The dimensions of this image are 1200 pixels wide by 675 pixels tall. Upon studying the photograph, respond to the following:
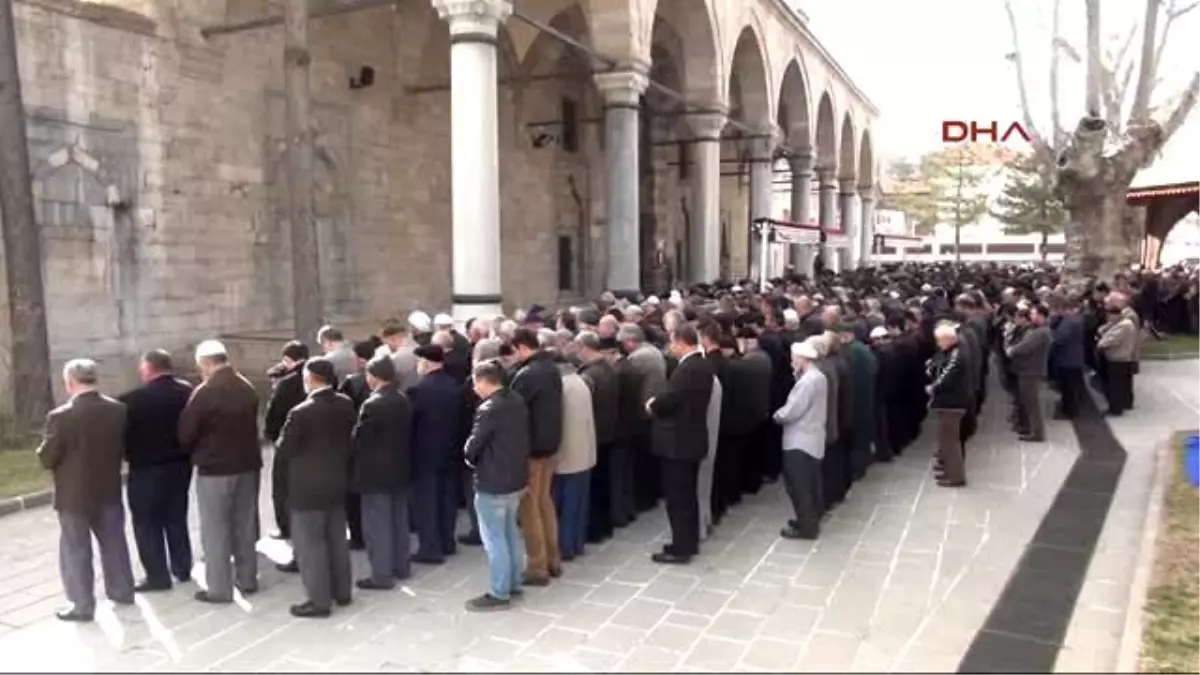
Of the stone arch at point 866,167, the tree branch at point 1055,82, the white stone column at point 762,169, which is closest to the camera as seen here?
the tree branch at point 1055,82

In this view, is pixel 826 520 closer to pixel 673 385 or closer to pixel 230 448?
pixel 673 385

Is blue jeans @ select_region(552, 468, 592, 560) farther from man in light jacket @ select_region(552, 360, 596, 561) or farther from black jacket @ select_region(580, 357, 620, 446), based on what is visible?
black jacket @ select_region(580, 357, 620, 446)

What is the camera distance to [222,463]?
5.57 meters

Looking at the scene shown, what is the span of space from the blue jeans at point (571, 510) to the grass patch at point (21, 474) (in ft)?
15.7

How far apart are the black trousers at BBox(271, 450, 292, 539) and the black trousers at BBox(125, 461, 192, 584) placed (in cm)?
56

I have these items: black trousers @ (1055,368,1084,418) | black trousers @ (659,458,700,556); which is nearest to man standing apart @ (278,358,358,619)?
black trousers @ (659,458,700,556)

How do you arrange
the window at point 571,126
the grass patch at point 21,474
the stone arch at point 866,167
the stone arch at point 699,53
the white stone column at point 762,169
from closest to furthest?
the grass patch at point 21,474 → the stone arch at point 699,53 → the white stone column at point 762,169 → the window at point 571,126 → the stone arch at point 866,167

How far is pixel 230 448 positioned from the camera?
5.59 meters

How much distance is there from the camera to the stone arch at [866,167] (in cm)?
4203

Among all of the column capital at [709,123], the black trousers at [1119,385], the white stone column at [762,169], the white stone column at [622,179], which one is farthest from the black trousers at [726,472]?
the white stone column at [762,169]

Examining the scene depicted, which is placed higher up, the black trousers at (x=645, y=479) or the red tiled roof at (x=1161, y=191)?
the red tiled roof at (x=1161, y=191)

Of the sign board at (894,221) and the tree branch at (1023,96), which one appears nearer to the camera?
the tree branch at (1023,96)

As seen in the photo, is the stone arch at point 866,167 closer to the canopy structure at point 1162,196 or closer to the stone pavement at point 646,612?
the canopy structure at point 1162,196

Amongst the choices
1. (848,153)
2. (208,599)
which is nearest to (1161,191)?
(848,153)
